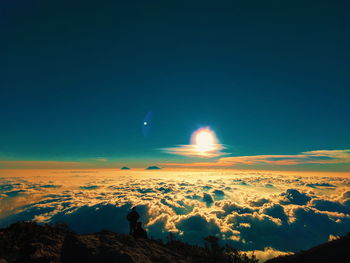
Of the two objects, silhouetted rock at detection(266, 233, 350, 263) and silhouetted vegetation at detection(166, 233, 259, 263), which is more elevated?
silhouetted rock at detection(266, 233, 350, 263)

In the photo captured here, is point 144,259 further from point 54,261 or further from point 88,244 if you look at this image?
point 54,261

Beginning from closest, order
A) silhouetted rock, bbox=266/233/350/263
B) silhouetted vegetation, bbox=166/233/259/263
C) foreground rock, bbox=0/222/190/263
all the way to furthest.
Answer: foreground rock, bbox=0/222/190/263, silhouetted rock, bbox=266/233/350/263, silhouetted vegetation, bbox=166/233/259/263

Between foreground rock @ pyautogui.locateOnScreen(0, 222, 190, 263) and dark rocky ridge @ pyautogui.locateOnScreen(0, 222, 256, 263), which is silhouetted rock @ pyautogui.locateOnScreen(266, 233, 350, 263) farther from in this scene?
foreground rock @ pyautogui.locateOnScreen(0, 222, 190, 263)

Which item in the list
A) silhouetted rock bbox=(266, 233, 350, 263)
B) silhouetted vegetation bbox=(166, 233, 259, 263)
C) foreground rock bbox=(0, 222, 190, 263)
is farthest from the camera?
Result: silhouetted vegetation bbox=(166, 233, 259, 263)

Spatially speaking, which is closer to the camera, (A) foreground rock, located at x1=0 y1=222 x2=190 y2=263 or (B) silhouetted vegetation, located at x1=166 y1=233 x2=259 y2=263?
(A) foreground rock, located at x1=0 y1=222 x2=190 y2=263

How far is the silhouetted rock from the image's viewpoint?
10.5 meters

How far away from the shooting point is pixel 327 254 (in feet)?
35.8

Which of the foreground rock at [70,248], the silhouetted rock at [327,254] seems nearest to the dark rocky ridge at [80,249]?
Result: the foreground rock at [70,248]

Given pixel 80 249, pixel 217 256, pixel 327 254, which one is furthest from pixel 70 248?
pixel 327 254

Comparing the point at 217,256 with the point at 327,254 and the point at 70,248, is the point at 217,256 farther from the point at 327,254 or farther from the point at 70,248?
the point at 70,248

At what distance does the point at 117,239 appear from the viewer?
13.1m

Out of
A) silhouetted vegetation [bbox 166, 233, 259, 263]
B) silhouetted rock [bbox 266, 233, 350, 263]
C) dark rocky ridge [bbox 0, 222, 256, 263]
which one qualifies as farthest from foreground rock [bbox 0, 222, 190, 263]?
silhouetted rock [bbox 266, 233, 350, 263]

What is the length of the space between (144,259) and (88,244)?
4.16 meters

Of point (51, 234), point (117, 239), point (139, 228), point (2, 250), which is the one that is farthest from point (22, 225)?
point (139, 228)
